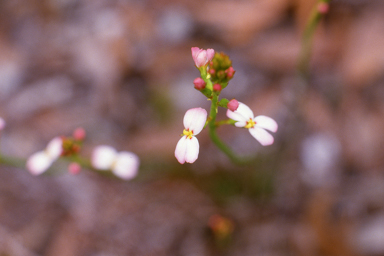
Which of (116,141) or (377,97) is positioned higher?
(377,97)

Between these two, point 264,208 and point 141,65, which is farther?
point 141,65

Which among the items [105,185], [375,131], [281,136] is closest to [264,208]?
[281,136]

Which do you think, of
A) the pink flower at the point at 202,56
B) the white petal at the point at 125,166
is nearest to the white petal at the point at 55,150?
the white petal at the point at 125,166

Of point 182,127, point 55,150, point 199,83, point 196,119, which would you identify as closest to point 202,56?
point 199,83

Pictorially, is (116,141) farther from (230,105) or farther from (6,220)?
(230,105)

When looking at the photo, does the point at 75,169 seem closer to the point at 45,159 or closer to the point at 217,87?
the point at 45,159
